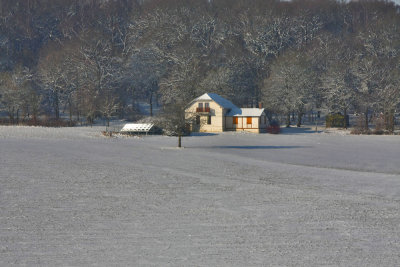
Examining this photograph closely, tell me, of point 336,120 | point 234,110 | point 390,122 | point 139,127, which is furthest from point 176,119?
point 336,120

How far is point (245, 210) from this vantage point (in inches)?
640

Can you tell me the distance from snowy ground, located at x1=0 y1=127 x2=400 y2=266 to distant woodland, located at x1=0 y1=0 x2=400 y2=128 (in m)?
40.6

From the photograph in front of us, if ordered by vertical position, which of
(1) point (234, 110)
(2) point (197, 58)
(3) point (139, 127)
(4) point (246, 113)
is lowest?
(3) point (139, 127)

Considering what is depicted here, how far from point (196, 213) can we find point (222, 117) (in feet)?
161

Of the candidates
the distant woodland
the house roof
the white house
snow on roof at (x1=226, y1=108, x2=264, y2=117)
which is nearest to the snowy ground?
the white house

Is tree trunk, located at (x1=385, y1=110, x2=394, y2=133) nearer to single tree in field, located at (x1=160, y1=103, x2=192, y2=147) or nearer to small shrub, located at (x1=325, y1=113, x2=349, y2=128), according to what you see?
small shrub, located at (x1=325, y1=113, x2=349, y2=128)

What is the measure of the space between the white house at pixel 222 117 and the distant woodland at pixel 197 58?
796cm

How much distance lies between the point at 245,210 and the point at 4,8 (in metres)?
112

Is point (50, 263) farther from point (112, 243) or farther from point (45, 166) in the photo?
point (45, 166)

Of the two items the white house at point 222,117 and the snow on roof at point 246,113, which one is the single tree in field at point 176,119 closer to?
the white house at point 222,117

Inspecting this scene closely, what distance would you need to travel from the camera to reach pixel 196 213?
15.6 meters

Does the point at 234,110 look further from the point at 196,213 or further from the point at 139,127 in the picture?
the point at 196,213

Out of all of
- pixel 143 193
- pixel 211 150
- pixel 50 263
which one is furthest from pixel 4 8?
pixel 50 263

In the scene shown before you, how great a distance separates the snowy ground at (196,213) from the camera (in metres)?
11.3
